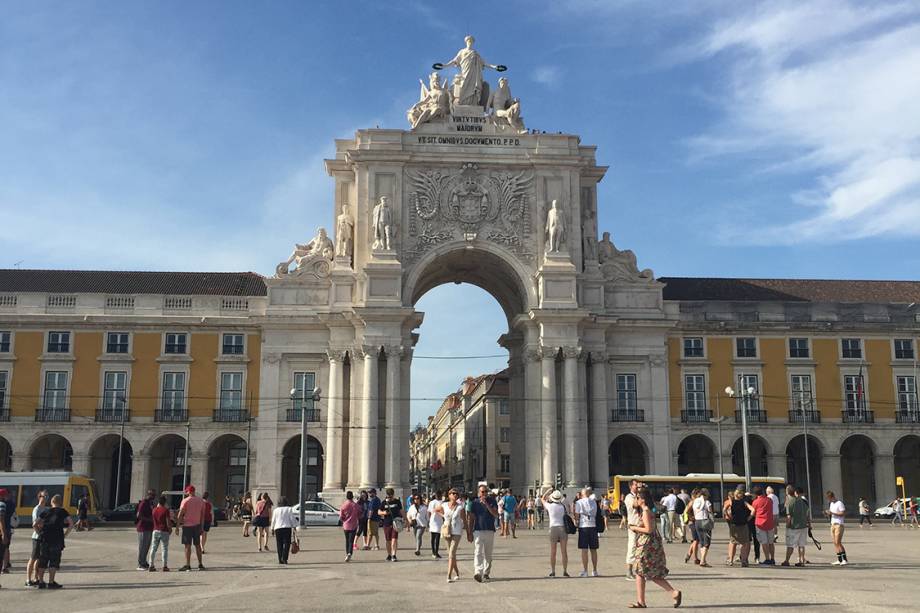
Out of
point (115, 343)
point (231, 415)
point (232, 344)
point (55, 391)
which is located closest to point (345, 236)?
point (232, 344)

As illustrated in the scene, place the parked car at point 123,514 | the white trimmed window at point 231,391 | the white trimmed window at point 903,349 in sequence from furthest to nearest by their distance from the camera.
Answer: the white trimmed window at point 903,349
the white trimmed window at point 231,391
the parked car at point 123,514

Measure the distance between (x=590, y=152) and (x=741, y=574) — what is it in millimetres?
42154

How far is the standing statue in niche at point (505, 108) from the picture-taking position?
5850cm

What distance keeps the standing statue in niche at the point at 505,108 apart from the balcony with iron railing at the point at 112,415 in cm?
2729

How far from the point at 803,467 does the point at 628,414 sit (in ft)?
42.9

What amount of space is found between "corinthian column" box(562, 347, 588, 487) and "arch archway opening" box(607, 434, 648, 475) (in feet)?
26.9

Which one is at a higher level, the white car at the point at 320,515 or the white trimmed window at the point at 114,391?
the white trimmed window at the point at 114,391

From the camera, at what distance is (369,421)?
174ft

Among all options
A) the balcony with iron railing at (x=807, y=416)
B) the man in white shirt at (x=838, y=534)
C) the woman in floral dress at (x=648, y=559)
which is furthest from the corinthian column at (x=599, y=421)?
the woman in floral dress at (x=648, y=559)

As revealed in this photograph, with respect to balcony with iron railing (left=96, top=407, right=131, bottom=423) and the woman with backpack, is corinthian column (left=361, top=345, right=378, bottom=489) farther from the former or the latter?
the woman with backpack

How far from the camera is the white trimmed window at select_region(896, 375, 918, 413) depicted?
60531 mm

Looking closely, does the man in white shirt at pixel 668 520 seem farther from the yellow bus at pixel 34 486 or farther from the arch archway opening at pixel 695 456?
the yellow bus at pixel 34 486

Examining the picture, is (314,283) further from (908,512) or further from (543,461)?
(908,512)

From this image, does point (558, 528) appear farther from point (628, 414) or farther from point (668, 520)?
point (628, 414)
